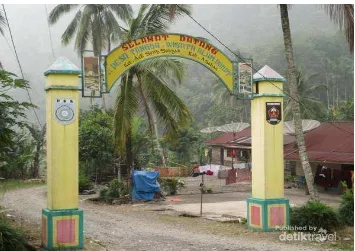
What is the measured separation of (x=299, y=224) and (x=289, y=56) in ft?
14.8

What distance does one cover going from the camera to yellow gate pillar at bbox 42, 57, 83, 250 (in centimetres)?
875

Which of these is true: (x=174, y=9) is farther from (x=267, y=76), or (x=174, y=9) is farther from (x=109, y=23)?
(x=109, y=23)

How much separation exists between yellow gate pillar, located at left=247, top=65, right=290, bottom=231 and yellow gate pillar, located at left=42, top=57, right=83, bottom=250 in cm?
435

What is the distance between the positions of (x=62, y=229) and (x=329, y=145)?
14392 mm

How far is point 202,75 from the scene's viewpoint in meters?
77.1

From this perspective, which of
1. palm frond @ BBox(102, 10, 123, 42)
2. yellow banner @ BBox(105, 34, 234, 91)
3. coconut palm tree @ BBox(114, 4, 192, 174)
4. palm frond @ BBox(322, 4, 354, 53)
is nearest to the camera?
yellow banner @ BBox(105, 34, 234, 91)

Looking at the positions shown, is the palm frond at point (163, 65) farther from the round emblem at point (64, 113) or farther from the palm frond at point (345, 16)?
the round emblem at point (64, 113)

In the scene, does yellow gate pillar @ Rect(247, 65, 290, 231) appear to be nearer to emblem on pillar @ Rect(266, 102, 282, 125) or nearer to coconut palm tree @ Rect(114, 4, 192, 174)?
emblem on pillar @ Rect(266, 102, 282, 125)

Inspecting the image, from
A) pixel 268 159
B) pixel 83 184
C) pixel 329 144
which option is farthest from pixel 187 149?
pixel 268 159

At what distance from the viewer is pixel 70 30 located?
30.4 meters

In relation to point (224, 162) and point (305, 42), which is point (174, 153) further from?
point (305, 42)

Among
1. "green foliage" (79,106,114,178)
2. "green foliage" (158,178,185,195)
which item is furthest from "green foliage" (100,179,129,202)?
"green foliage" (79,106,114,178)

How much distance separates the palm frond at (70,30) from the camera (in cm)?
3012

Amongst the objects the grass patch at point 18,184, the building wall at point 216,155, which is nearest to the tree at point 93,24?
the grass patch at point 18,184
